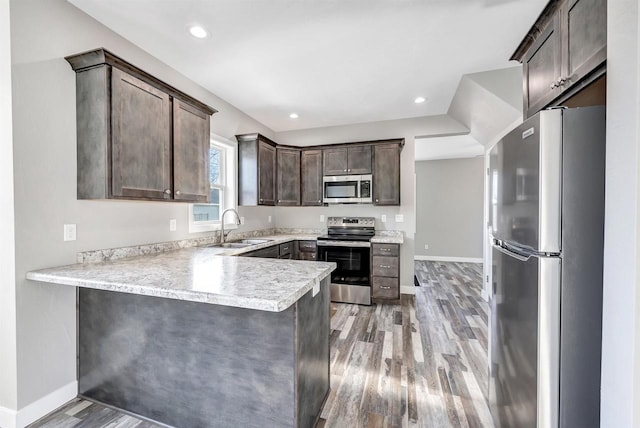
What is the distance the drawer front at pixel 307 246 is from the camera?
4.10 m

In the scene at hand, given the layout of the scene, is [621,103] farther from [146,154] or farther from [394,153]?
[394,153]

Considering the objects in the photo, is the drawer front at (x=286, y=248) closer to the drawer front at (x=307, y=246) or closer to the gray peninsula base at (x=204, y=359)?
the drawer front at (x=307, y=246)

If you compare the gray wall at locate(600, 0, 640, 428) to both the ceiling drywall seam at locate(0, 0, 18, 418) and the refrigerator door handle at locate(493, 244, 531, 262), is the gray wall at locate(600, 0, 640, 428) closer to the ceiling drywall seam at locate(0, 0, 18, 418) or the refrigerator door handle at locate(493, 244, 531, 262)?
the refrigerator door handle at locate(493, 244, 531, 262)

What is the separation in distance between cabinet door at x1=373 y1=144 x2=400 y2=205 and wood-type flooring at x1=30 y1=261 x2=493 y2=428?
1559mm

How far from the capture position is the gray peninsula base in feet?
4.66

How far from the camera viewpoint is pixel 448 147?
5.74 m

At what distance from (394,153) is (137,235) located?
11.0 feet

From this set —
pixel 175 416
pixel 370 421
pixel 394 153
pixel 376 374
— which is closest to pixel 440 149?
pixel 394 153

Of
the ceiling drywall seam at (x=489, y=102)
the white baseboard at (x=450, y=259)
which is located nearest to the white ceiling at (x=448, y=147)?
the ceiling drywall seam at (x=489, y=102)

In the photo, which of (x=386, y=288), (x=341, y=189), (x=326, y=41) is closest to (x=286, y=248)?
(x=341, y=189)

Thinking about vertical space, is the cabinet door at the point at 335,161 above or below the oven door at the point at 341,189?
above

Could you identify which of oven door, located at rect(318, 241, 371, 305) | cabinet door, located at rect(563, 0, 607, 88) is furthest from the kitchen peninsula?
oven door, located at rect(318, 241, 371, 305)

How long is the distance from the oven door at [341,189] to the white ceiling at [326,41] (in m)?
1.21

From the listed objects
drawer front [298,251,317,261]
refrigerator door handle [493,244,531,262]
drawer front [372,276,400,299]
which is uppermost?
refrigerator door handle [493,244,531,262]
